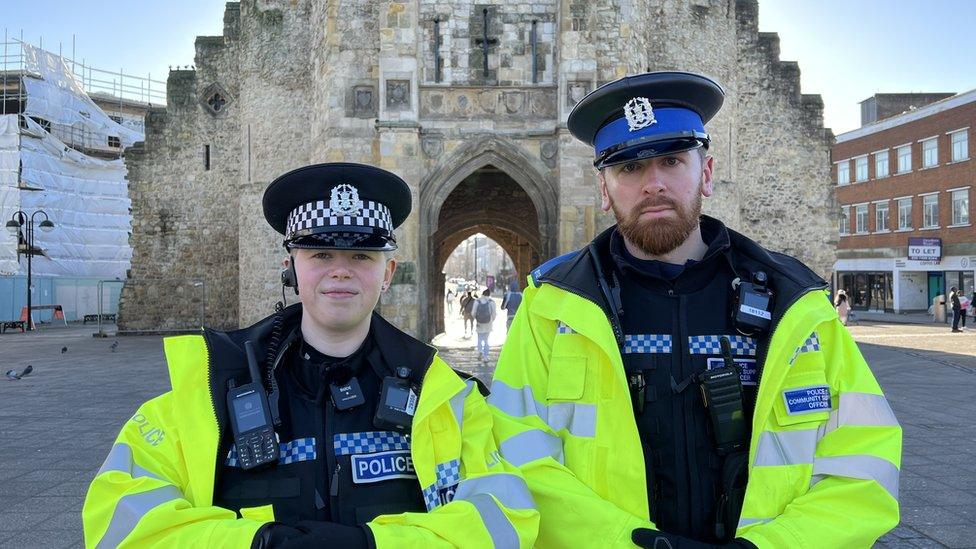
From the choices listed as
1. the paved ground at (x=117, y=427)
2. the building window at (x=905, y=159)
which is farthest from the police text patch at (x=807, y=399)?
the building window at (x=905, y=159)

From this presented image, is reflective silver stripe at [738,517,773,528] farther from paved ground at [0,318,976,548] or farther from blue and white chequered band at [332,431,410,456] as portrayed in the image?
paved ground at [0,318,976,548]

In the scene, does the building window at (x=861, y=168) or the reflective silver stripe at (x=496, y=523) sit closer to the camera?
the reflective silver stripe at (x=496, y=523)

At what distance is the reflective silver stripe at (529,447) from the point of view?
2.16 meters

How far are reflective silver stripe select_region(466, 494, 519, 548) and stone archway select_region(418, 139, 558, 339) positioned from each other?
1228 cm

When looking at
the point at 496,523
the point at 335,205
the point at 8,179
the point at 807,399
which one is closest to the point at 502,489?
the point at 496,523

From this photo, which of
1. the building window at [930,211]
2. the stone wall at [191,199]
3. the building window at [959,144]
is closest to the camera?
the stone wall at [191,199]

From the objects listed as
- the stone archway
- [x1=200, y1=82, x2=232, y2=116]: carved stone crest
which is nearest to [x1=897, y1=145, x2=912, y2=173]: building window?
the stone archway

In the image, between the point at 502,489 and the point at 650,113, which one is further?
the point at 650,113

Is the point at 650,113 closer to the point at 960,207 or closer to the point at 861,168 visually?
the point at 960,207

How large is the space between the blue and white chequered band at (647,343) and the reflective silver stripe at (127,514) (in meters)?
1.41

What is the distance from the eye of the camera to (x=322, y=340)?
2363 mm

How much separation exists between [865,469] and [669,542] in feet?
1.95

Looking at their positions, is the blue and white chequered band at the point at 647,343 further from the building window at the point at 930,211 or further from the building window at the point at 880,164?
the building window at the point at 880,164

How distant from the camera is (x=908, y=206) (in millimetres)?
33562
